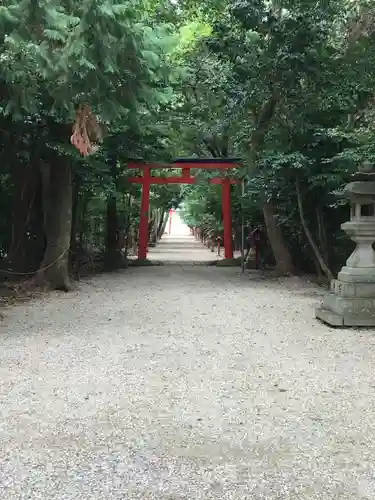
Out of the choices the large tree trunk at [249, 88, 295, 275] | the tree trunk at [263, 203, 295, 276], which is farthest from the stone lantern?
the tree trunk at [263, 203, 295, 276]

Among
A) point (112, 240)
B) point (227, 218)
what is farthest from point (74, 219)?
point (227, 218)

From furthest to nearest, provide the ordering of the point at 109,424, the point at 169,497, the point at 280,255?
the point at 280,255, the point at 109,424, the point at 169,497

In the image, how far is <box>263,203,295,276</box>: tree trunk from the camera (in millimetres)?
14133

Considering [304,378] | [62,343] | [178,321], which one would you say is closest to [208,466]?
[304,378]

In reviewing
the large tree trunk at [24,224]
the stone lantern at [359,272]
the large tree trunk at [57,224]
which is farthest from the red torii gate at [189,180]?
the stone lantern at [359,272]

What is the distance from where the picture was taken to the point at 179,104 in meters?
15.5

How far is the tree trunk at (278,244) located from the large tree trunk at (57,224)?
513 centimetres

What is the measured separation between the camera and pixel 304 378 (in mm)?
4883

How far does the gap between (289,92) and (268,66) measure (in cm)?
81

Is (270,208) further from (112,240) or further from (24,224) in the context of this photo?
(24,224)

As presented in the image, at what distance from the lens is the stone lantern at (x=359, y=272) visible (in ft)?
23.4

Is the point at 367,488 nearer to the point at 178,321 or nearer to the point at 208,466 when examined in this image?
the point at 208,466

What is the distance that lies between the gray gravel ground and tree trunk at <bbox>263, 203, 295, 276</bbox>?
6.09m

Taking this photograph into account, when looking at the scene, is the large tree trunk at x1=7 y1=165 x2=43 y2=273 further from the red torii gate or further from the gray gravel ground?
the gray gravel ground
